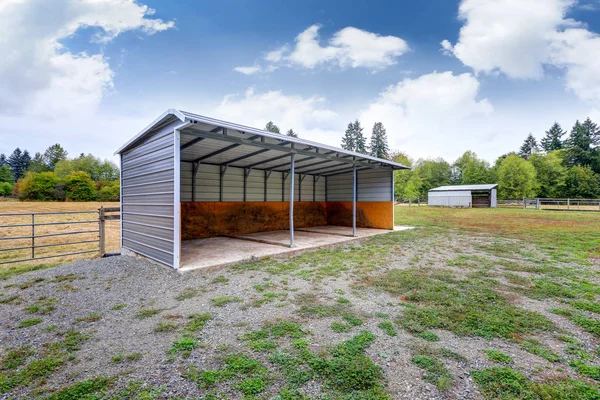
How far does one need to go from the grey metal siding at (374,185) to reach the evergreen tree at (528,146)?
58.5 meters

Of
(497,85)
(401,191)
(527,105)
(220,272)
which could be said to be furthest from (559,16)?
(401,191)

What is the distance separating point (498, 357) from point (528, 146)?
6784 cm

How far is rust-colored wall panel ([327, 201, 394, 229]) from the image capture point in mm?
10844

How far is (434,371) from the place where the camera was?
1985mm

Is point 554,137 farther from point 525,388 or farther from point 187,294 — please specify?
point 187,294

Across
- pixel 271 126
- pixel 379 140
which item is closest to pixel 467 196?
pixel 379 140

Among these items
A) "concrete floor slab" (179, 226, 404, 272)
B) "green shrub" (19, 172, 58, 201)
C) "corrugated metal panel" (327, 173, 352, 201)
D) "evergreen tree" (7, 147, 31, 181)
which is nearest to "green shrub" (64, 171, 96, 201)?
"green shrub" (19, 172, 58, 201)

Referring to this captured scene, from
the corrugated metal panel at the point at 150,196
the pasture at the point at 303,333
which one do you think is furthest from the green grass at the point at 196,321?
the corrugated metal panel at the point at 150,196

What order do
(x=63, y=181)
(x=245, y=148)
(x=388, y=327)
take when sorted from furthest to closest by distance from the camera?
(x=63, y=181) → (x=245, y=148) → (x=388, y=327)

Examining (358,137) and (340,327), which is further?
(358,137)

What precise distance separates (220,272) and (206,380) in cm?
306

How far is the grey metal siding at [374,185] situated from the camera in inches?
419

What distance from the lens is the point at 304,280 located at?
14.3ft

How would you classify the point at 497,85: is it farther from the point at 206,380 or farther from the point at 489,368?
the point at 206,380
